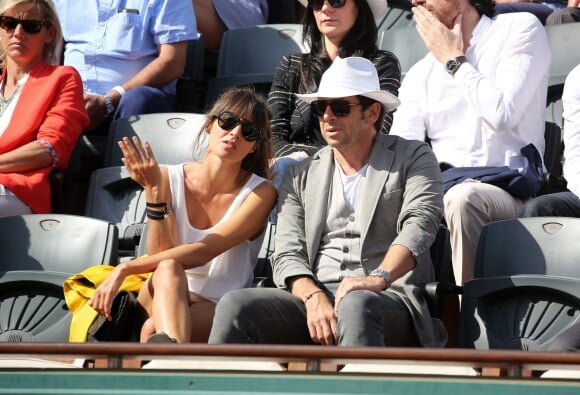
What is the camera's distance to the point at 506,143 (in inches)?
214

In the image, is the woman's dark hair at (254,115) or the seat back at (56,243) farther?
the seat back at (56,243)

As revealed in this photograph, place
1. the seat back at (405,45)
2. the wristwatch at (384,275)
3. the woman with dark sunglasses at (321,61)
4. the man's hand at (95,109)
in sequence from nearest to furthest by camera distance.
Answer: the wristwatch at (384,275), the woman with dark sunglasses at (321,61), the man's hand at (95,109), the seat back at (405,45)

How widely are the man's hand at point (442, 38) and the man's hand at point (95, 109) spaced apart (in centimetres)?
180

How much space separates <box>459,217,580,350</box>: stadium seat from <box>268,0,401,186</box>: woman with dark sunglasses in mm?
1143

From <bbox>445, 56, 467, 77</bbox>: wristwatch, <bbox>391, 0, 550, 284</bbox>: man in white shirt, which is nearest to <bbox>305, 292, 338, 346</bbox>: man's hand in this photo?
<bbox>391, 0, 550, 284</bbox>: man in white shirt

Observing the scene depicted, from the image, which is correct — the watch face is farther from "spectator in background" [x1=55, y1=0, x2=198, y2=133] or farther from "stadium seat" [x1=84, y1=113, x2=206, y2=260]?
"spectator in background" [x1=55, y1=0, x2=198, y2=133]

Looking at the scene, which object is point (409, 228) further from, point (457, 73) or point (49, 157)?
point (49, 157)

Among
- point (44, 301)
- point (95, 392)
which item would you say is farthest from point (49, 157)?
point (95, 392)

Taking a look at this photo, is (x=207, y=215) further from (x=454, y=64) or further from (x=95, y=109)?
(x=95, y=109)

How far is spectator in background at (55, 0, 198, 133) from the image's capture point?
675 centimetres

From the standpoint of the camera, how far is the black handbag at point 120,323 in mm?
4466

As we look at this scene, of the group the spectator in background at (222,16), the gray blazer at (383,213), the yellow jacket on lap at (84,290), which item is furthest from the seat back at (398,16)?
the yellow jacket on lap at (84,290)

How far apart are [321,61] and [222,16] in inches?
83.3

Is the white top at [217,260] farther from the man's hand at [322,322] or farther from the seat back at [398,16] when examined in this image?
the seat back at [398,16]
